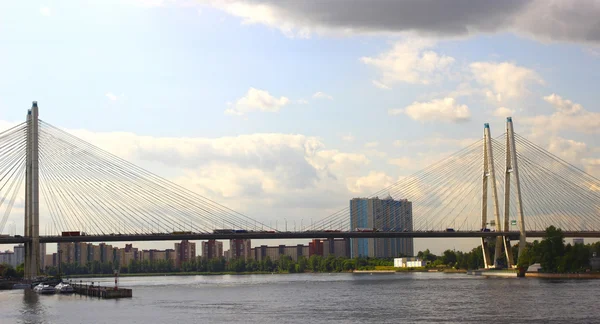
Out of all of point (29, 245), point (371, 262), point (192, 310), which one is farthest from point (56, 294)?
point (371, 262)

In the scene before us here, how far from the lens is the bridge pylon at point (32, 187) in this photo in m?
75.1

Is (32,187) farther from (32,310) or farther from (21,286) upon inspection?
(32,310)

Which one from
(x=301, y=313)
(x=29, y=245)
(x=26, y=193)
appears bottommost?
(x=301, y=313)

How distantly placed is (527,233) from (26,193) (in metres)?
57.7

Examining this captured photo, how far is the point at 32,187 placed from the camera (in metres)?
75.2

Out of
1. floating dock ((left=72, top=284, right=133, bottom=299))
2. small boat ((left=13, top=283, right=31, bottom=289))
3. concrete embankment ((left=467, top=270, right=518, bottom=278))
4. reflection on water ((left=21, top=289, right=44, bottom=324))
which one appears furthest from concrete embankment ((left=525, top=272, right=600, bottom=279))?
small boat ((left=13, top=283, right=31, bottom=289))

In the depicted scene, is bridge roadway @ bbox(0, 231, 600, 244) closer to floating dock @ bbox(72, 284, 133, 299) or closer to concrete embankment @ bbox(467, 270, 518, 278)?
concrete embankment @ bbox(467, 270, 518, 278)

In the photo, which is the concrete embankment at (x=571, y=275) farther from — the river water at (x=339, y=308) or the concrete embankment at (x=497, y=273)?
the river water at (x=339, y=308)

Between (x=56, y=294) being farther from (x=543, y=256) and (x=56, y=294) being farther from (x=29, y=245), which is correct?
(x=543, y=256)

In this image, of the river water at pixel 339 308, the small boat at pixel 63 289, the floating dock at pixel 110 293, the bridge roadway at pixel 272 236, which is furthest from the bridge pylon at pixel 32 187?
the river water at pixel 339 308

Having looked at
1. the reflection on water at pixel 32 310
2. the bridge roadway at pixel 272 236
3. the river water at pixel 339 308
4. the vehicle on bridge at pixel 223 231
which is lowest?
the river water at pixel 339 308

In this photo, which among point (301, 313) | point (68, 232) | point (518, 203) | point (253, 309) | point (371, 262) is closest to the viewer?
point (301, 313)

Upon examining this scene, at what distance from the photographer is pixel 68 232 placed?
83688 millimetres

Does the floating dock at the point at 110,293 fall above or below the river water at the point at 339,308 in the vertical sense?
above
